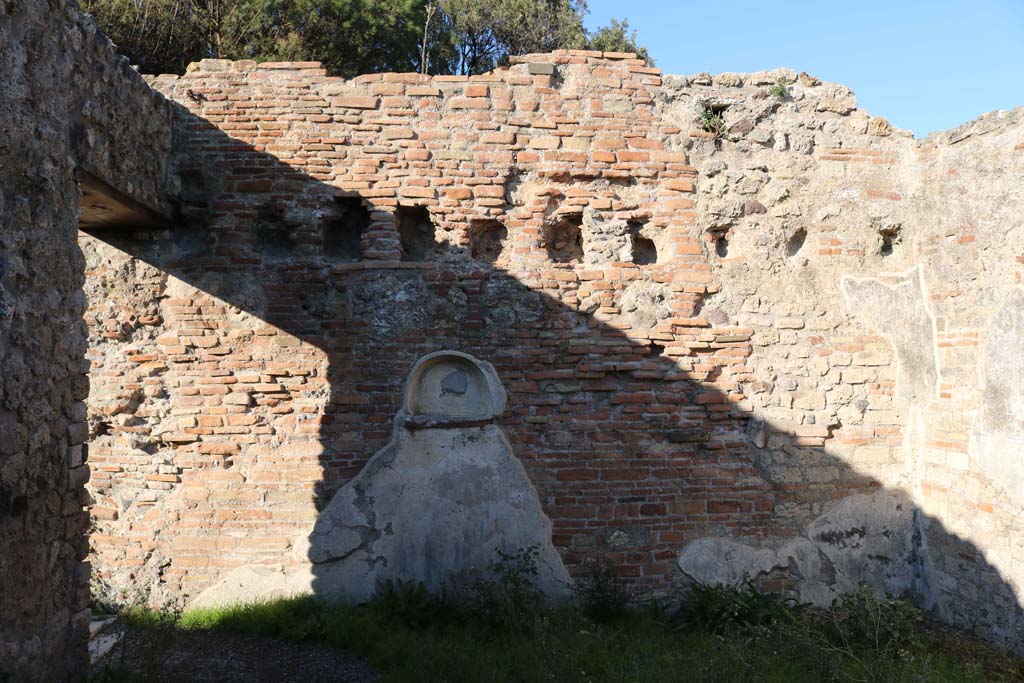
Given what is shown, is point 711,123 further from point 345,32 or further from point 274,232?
point 345,32

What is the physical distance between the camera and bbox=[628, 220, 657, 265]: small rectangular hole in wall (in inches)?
212


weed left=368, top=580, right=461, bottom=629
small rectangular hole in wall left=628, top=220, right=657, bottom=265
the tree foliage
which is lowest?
weed left=368, top=580, right=461, bottom=629

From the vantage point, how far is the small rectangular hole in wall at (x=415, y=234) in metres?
5.35

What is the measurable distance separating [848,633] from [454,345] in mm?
3258

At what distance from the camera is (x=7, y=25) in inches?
120

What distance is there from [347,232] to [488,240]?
1094 millimetres

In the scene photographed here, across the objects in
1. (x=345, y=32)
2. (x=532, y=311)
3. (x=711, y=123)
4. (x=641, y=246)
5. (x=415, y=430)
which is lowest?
(x=415, y=430)

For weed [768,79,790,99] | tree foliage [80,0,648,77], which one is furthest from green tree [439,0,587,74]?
weed [768,79,790,99]

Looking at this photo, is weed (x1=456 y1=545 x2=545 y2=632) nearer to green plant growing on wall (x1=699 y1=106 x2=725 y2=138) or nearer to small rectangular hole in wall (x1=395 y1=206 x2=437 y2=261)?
small rectangular hole in wall (x1=395 y1=206 x2=437 y2=261)

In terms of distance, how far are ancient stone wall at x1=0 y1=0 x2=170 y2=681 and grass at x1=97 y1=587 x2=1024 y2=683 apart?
4.62 ft

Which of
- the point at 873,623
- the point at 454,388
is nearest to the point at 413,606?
the point at 454,388

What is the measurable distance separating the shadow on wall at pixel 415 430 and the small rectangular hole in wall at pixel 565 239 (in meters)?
0.21

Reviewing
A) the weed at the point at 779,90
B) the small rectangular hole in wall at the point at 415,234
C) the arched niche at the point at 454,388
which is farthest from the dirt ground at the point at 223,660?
the weed at the point at 779,90

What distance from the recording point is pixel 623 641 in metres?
4.36
